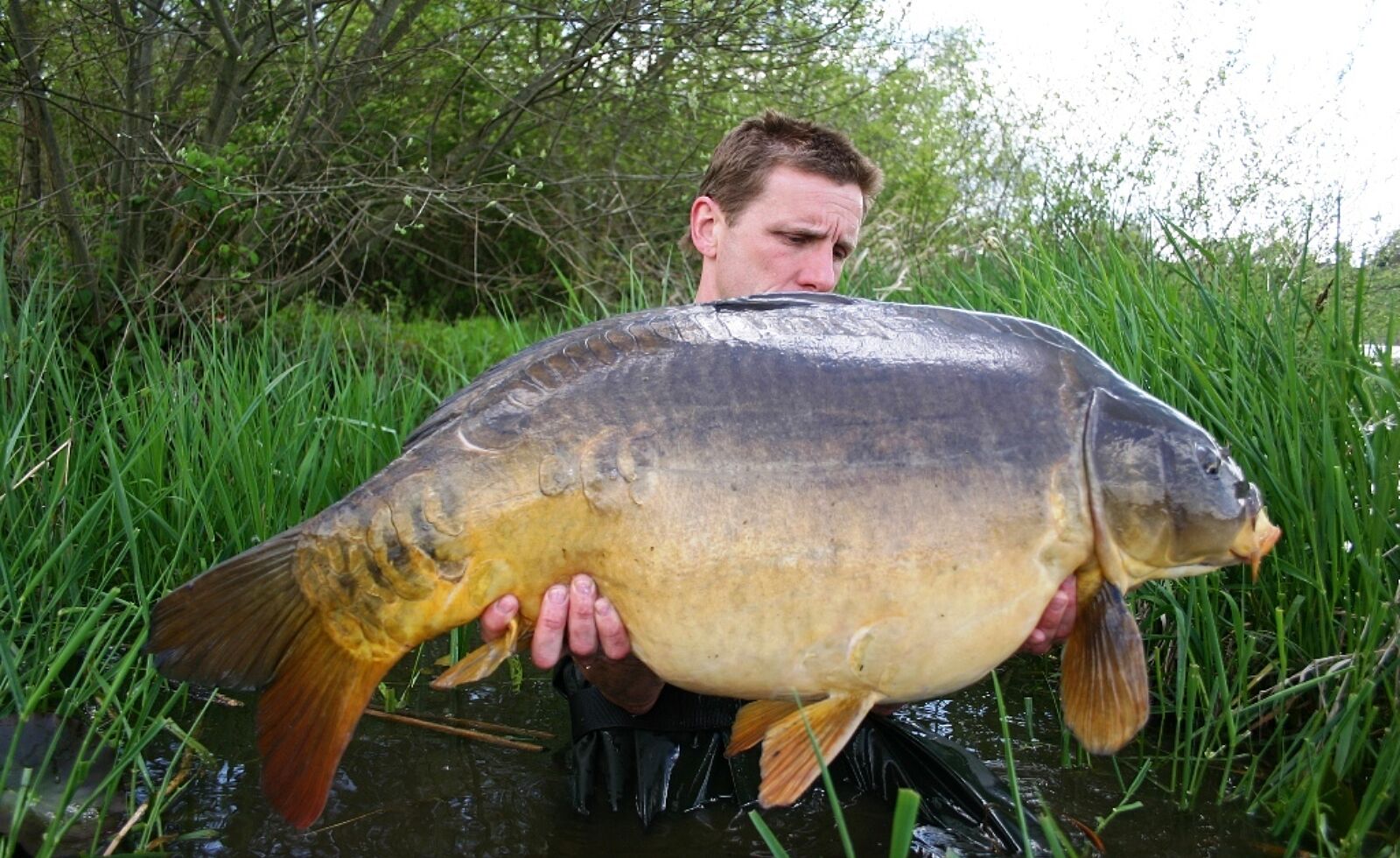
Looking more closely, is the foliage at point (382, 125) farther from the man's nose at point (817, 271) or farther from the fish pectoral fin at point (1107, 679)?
the fish pectoral fin at point (1107, 679)

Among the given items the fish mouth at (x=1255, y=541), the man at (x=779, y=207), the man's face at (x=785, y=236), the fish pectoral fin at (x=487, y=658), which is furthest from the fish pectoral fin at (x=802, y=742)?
the man's face at (x=785, y=236)

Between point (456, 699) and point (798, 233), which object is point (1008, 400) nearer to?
point (798, 233)

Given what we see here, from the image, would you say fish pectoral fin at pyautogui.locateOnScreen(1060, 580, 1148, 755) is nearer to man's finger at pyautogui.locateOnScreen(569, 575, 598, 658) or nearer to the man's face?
man's finger at pyautogui.locateOnScreen(569, 575, 598, 658)

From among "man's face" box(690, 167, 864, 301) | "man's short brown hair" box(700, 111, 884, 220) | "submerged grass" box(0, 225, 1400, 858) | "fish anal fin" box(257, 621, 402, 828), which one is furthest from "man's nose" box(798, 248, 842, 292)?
"fish anal fin" box(257, 621, 402, 828)

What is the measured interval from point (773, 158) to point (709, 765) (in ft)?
4.83

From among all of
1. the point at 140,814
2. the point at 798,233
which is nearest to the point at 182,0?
the point at 798,233

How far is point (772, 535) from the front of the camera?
1581 millimetres

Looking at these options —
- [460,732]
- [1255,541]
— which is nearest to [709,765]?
[460,732]

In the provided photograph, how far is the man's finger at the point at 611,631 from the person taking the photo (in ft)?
5.51

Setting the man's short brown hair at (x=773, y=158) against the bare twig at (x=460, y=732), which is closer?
the bare twig at (x=460, y=732)

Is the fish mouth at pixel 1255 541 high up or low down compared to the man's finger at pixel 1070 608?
up

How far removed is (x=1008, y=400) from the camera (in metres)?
1.61

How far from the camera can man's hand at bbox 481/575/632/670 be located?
1.67 m

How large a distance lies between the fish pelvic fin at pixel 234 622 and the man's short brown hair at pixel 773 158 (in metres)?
1.66
